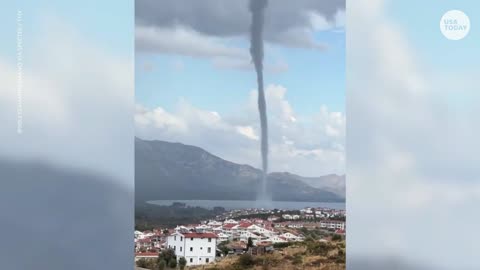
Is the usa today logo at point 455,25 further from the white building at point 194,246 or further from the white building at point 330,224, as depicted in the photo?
the white building at point 194,246

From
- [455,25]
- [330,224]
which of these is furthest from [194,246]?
[455,25]

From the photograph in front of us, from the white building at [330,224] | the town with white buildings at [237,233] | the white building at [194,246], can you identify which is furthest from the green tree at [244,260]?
the white building at [330,224]

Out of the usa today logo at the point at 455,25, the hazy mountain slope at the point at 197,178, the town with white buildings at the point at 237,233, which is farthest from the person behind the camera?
the town with white buildings at the point at 237,233

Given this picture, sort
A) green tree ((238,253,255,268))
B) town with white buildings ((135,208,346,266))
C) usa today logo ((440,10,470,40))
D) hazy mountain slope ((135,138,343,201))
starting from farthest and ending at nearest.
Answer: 1. green tree ((238,253,255,268))
2. town with white buildings ((135,208,346,266))
3. hazy mountain slope ((135,138,343,201))
4. usa today logo ((440,10,470,40))

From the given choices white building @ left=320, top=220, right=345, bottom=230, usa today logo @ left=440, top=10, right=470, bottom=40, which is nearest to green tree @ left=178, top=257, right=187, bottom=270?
white building @ left=320, top=220, right=345, bottom=230

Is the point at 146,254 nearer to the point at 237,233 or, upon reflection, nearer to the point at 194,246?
the point at 194,246

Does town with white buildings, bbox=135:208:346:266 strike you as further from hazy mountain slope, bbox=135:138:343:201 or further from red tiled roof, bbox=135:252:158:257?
hazy mountain slope, bbox=135:138:343:201

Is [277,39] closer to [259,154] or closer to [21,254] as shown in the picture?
[259,154]
